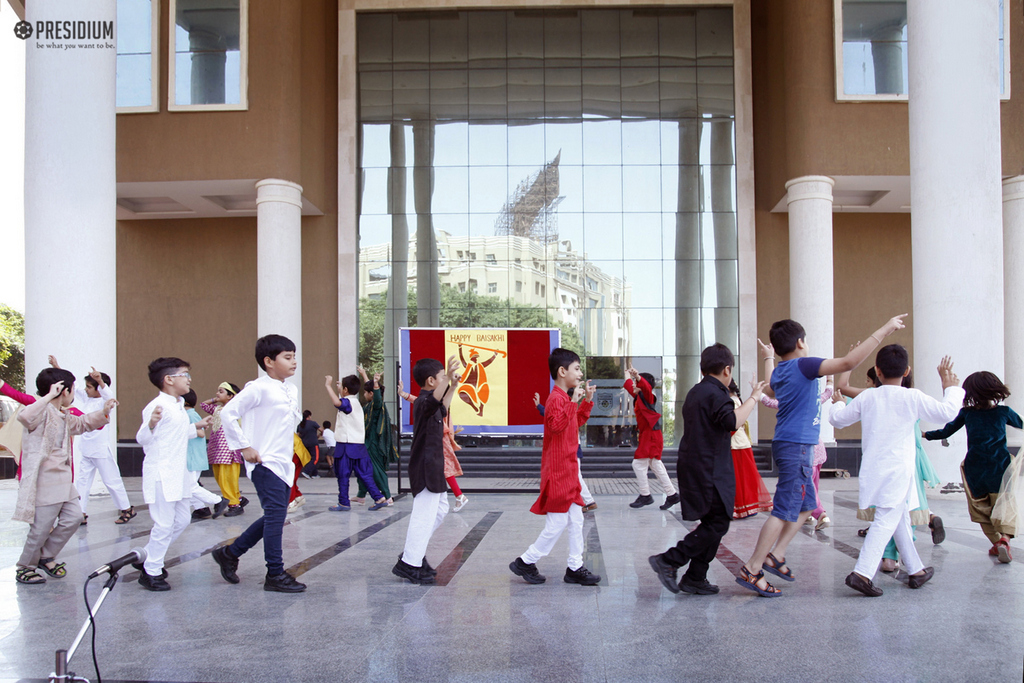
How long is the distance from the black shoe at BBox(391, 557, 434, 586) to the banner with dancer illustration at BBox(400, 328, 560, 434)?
1185cm

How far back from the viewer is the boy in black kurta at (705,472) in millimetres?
5281

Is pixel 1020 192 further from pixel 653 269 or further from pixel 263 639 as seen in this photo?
pixel 263 639

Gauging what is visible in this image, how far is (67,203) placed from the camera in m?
12.4

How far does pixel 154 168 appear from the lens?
1783 centimetres

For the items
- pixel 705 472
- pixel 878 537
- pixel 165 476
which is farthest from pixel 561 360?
pixel 165 476

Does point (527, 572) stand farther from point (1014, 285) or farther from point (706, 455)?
point (1014, 285)

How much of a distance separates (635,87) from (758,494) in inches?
538

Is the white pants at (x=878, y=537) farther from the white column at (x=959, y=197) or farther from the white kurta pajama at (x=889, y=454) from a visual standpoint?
the white column at (x=959, y=197)

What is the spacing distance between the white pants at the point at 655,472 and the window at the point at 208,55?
41.0 feet

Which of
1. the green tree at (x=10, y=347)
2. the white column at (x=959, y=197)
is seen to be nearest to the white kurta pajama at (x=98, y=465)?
the white column at (x=959, y=197)

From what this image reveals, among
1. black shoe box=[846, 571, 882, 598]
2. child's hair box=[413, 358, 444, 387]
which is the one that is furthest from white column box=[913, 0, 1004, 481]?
child's hair box=[413, 358, 444, 387]

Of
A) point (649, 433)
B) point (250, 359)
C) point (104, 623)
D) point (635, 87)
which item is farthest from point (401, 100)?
point (104, 623)

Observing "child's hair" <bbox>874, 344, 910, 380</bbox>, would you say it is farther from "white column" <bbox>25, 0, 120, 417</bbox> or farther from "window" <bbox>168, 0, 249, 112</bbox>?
"window" <bbox>168, 0, 249, 112</bbox>

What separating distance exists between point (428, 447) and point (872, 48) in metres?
16.5
